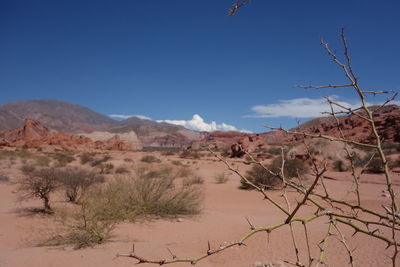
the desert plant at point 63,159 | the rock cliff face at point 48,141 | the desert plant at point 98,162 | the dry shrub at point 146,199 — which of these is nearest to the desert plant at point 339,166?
the dry shrub at point 146,199

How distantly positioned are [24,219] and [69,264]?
362 cm

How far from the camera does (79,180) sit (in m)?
8.91

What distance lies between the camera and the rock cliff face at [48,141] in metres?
43.0

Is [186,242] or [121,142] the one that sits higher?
[121,142]

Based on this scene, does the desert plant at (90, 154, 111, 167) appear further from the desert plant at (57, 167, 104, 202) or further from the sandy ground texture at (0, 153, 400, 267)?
the sandy ground texture at (0, 153, 400, 267)

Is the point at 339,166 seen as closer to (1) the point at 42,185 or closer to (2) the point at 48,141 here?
(1) the point at 42,185

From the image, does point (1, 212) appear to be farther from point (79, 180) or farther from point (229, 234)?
point (229, 234)

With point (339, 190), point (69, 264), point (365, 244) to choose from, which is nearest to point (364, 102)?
point (69, 264)

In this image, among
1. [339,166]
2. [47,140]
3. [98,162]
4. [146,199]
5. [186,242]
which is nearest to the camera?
[186,242]

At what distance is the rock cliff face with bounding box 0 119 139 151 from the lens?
1693 inches

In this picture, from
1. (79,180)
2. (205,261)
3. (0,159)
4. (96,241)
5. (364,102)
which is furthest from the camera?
(0,159)

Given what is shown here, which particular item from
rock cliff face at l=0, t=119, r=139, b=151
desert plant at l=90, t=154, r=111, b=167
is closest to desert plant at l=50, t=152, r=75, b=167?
desert plant at l=90, t=154, r=111, b=167

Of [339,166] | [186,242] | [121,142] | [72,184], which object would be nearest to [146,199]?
[186,242]

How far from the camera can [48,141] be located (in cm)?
4472
